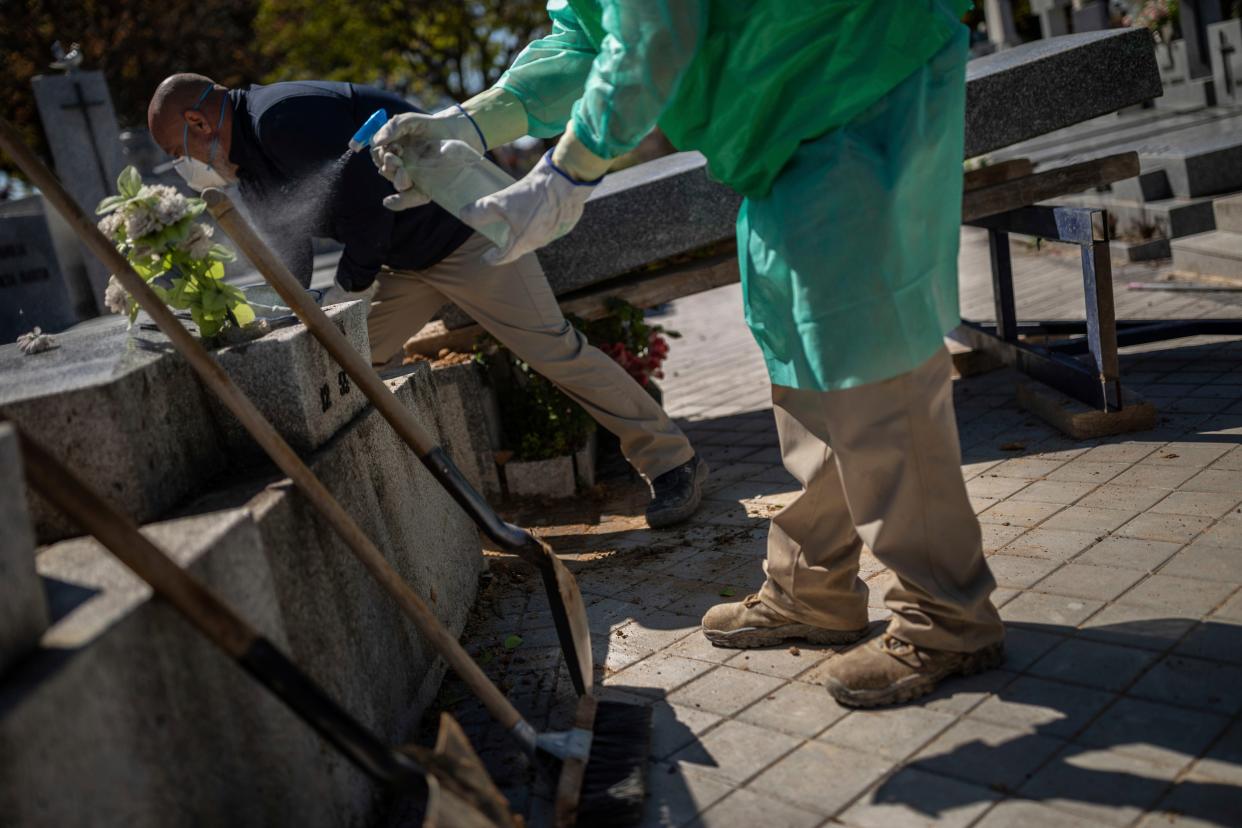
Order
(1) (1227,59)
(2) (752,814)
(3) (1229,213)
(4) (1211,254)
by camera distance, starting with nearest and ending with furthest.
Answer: (2) (752,814) → (4) (1211,254) → (3) (1229,213) → (1) (1227,59)

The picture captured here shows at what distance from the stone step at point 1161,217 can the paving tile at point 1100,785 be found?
232 inches

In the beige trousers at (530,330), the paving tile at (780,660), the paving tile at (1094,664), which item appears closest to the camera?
the paving tile at (1094,664)

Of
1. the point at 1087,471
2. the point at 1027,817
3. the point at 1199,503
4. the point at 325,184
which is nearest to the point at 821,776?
the point at 1027,817

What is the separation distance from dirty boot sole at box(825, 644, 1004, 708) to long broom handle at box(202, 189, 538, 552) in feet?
2.89

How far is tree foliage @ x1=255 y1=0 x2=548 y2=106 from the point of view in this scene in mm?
22625

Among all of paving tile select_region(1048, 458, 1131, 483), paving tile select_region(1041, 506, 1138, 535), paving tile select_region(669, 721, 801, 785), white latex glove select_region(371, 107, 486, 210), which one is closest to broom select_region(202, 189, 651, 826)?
paving tile select_region(669, 721, 801, 785)

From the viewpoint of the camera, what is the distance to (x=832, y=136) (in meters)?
2.54

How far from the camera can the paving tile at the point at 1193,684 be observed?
243 cm

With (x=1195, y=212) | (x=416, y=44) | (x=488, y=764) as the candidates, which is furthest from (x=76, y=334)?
(x=416, y=44)

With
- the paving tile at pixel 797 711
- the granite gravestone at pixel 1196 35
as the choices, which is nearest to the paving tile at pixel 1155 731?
the paving tile at pixel 797 711

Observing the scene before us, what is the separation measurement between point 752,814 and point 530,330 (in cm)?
245

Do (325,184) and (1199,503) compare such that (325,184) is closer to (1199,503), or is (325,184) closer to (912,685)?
(912,685)

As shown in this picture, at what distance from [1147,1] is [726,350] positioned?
29.0ft

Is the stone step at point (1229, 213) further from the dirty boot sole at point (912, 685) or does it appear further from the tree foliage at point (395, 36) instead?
the tree foliage at point (395, 36)
